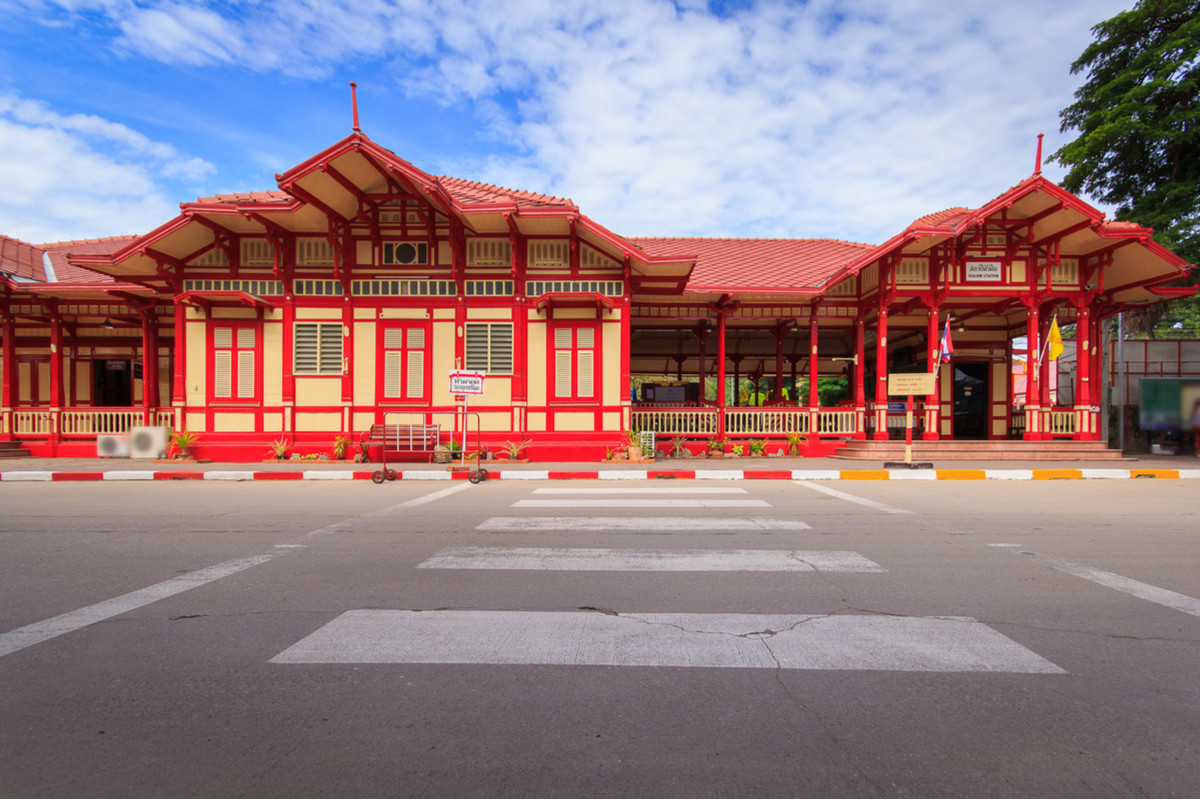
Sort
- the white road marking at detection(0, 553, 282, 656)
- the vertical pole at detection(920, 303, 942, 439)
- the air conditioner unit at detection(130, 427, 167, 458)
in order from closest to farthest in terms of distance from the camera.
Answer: the white road marking at detection(0, 553, 282, 656)
the air conditioner unit at detection(130, 427, 167, 458)
the vertical pole at detection(920, 303, 942, 439)

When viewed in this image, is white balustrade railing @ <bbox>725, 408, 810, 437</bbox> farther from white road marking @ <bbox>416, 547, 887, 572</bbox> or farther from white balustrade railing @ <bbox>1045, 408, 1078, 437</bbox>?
white road marking @ <bbox>416, 547, 887, 572</bbox>

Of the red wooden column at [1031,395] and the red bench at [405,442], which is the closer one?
the red bench at [405,442]

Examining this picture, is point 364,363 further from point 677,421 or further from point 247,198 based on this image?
point 677,421

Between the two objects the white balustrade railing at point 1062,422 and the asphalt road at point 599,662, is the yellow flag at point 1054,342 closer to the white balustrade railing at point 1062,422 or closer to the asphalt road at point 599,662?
the white balustrade railing at point 1062,422

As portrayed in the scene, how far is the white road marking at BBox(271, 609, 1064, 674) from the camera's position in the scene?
3.20 m

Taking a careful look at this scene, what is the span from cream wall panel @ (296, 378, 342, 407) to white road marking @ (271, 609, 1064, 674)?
504 inches

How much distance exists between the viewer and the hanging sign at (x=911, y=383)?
14.5 meters

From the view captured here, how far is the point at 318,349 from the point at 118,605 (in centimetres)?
1244

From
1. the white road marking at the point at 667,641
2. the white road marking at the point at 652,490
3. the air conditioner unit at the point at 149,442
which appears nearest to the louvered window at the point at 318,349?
the air conditioner unit at the point at 149,442

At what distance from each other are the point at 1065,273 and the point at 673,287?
1089 centimetres

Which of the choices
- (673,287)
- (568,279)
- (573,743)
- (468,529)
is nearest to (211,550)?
(468,529)

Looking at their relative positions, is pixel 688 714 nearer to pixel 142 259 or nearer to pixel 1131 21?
pixel 142 259

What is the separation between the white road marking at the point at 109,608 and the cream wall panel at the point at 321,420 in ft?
35.8

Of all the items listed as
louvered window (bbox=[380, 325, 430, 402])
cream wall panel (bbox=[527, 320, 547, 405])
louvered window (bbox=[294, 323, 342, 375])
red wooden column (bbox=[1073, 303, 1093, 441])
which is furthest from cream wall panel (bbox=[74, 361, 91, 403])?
red wooden column (bbox=[1073, 303, 1093, 441])
